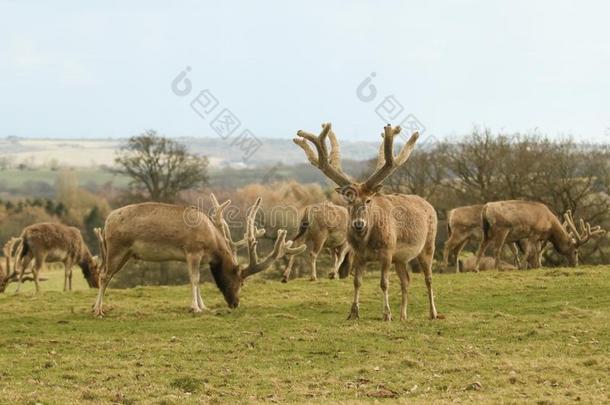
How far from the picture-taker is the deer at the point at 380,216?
53.3 ft

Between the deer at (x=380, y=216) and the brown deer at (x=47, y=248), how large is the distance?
13.1 meters

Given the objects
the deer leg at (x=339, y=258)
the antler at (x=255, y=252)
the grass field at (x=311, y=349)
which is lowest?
the grass field at (x=311, y=349)

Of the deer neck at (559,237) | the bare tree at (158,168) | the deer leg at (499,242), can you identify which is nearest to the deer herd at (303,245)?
the deer leg at (499,242)

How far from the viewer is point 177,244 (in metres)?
18.9

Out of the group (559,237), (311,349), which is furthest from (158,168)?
(311,349)

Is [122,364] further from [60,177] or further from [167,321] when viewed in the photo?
[60,177]

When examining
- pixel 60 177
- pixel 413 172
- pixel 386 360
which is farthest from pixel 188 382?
pixel 60 177

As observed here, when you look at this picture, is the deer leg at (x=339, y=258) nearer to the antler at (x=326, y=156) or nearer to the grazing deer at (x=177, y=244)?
the grazing deer at (x=177, y=244)

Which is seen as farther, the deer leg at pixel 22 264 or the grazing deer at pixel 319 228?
the deer leg at pixel 22 264

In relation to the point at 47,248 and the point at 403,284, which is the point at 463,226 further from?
the point at 403,284

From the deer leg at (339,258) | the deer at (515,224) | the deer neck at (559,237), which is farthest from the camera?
the deer neck at (559,237)

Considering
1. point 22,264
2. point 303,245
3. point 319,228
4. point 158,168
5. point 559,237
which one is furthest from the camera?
point 158,168

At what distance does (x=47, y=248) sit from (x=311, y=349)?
15.8 m

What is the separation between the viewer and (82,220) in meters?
73.9
